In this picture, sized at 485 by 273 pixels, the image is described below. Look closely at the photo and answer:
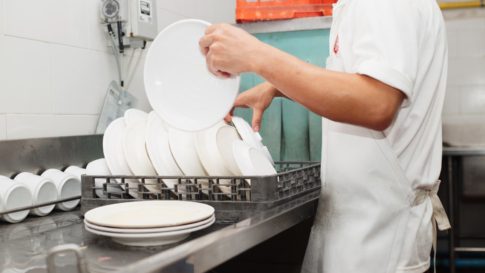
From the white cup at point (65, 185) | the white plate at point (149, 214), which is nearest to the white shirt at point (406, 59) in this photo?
the white plate at point (149, 214)

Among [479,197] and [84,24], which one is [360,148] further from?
[479,197]

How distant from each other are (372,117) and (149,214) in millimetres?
486

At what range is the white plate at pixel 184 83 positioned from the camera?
132 centimetres

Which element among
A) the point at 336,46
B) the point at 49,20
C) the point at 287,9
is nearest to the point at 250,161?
the point at 336,46

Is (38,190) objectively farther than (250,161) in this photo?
Yes

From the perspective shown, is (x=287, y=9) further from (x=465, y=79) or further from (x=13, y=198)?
(x=465, y=79)

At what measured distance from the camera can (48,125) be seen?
168 centimetres

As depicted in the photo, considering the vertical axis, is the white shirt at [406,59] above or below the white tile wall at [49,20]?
below

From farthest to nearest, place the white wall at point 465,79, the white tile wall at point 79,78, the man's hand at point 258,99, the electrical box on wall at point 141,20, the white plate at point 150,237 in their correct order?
the white wall at point 465,79
the electrical box on wall at point 141,20
the white tile wall at point 79,78
the man's hand at point 258,99
the white plate at point 150,237

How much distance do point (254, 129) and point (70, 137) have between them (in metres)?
0.58

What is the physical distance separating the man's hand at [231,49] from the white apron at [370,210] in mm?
257

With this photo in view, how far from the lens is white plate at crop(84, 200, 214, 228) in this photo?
3.09 feet

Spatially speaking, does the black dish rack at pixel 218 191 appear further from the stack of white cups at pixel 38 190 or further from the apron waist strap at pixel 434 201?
the apron waist strap at pixel 434 201

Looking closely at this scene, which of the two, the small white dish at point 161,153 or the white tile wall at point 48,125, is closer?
the small white dish at point 161,153
